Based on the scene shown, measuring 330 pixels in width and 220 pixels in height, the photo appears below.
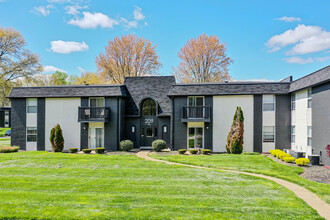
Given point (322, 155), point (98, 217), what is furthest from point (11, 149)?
point (322, 155)

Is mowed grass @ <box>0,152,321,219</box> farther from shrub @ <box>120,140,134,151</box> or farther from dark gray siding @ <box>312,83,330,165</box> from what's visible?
shrub @ <box>120,140,134,151</box>

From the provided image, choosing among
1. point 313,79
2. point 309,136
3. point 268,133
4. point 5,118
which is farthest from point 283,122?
point 5,118

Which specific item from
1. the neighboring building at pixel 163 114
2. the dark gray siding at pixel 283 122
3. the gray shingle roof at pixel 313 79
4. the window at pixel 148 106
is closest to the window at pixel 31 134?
the neighboring building at pixel 163 114

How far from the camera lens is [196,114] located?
18.4m

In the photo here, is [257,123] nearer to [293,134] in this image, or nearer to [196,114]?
[293,134]

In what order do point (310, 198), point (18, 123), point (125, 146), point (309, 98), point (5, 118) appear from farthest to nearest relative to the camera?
point (5, 118) < point (18, 123) < point (125, 146) < point (309, 98) < point (310, 198)

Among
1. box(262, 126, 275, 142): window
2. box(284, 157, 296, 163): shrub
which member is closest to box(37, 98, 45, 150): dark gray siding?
box(262, 126, 275, 142): window

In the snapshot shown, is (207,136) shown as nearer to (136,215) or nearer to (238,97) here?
(238,97)

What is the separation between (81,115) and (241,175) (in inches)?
576

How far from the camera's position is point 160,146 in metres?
18.3

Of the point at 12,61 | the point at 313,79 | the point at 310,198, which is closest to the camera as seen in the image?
the point at 310,198

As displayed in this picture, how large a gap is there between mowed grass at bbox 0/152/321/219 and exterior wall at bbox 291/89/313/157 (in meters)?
8.04

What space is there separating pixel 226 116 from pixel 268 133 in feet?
12.2

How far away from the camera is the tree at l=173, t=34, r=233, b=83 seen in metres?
34.7
